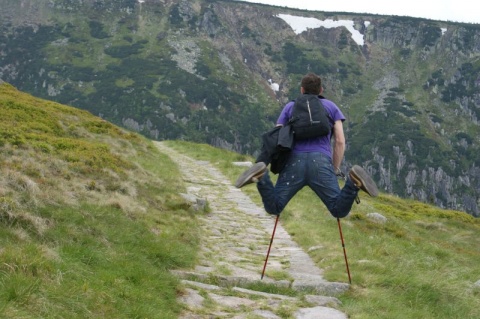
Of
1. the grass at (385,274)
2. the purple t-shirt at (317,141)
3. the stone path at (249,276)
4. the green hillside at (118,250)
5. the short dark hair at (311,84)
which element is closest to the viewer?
the green hillside at (118,250)

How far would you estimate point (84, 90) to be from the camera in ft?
655

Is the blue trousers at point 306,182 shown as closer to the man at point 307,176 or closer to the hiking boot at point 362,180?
the man at point 307,176

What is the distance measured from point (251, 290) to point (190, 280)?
1153 mm

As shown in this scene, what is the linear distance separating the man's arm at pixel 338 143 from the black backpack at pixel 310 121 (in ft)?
0.98

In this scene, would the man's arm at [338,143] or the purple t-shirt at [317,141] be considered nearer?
the purple t-shirt at [317,141]

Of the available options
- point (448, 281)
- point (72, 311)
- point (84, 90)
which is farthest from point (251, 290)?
point (84, 90)

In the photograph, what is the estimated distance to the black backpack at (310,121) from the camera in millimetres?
8109

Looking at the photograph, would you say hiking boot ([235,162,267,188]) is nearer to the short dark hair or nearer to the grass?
the short dark hair

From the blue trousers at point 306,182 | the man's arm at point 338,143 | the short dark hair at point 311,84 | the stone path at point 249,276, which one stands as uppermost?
the short dark hair at point 311,84

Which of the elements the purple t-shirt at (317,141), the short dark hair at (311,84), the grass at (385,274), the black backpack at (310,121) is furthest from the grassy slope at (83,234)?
the short dark hair at (311,84)

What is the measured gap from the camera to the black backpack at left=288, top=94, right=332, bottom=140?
8.11 meters

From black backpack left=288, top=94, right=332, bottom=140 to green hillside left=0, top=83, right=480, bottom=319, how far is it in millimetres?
2938

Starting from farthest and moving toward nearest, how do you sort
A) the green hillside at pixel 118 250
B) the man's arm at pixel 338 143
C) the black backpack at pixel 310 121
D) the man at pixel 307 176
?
the man's arm at pixel 338 143 → the black backpack at pixel 310 121 → the man at pixel 307 176 → the green hillside at pixel 118 250

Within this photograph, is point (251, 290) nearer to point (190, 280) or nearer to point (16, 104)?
point (190, 280)
